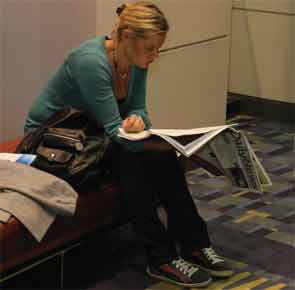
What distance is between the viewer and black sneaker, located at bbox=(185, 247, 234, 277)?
8.70 ft

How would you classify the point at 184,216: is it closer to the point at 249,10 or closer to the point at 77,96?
the point at 77,96

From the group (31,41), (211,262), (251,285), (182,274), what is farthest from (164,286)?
(31,41)

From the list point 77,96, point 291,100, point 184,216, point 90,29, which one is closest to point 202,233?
point 184,216

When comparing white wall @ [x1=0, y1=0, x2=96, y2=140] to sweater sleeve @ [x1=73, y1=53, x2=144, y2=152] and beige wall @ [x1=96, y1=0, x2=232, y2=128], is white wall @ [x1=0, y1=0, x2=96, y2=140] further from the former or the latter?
sweater sleeve @ [x1=73, y1=53, x2=144, y2=152]

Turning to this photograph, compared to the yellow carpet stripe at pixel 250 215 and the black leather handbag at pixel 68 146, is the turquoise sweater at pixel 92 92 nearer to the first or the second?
the black leather handbag at pixel 68 146

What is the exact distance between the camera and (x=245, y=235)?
301cm

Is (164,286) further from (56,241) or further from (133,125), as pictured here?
(133,125)

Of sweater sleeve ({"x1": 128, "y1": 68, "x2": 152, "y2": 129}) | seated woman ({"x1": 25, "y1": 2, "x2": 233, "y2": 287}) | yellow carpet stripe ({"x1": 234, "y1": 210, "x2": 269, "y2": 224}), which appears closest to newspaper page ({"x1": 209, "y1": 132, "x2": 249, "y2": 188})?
seated woman ({"x1": 25, "y1": 2, "x2": 233, "y2": 287})

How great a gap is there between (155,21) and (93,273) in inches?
35.9

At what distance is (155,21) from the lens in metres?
2.51

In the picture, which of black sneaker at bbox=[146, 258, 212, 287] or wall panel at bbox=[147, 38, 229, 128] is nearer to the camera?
black sneaker at bbox=[146, 258, 212, 287]

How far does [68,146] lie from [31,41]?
85 cm

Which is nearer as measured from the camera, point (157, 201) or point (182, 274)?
point (182, 274)

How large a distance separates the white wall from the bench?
459mm
